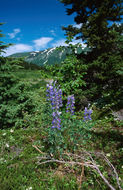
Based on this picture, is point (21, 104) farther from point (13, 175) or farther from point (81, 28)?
point (81, 28)

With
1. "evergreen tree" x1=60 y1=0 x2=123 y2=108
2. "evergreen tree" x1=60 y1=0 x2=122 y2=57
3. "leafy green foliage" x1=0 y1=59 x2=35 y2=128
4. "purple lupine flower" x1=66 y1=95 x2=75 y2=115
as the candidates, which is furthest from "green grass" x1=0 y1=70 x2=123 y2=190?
"evergreen tree" x1=60 y1=0 x2=122 y2=57

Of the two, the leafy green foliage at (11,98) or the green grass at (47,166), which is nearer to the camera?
the green grass at (47,166)

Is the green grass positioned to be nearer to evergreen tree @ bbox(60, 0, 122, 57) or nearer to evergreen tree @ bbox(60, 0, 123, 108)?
evergreen tree @ bbox(60, 0, 123, 108)

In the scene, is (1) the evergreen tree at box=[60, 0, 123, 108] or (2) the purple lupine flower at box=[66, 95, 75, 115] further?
(1) the evergreen tree at box=[60, 0, 123, 108]

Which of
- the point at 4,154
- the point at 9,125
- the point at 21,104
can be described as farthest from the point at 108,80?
the point at 4,154

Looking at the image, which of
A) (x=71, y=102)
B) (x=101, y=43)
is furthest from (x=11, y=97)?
(x=101, y=43)

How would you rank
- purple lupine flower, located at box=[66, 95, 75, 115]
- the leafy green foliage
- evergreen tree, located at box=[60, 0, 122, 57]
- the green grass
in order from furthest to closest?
evergreen tree, located at box=[60, 0, 122, 57] < the leafy green foliage < purple lupine flower, located at box=[66, 95, 75, 115] < the green grass

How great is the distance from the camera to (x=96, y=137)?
4.34 metres

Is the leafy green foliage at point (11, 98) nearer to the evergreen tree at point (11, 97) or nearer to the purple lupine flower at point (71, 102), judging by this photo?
the evergreen tree at point (11, 97)

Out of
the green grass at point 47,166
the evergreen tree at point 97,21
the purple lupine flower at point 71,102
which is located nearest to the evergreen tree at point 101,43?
the evergreen tree at point 97,21

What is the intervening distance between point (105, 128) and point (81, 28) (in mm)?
5300

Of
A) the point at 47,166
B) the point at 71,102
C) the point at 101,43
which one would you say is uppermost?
the point at 101,43

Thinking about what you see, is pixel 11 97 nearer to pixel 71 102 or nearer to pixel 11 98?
pixel 11 98

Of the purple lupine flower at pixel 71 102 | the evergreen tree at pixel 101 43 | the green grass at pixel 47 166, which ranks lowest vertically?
the green grass at pixel 47 166
